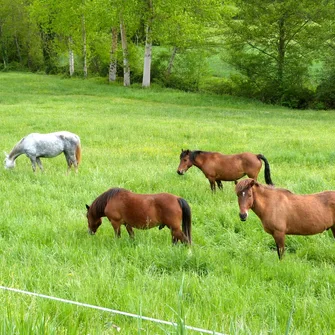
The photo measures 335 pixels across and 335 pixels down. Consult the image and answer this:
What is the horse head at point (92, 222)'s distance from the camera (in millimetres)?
6027

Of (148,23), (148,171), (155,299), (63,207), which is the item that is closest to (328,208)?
(155,299)

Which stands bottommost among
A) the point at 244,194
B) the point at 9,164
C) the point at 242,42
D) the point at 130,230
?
the point at 9,164

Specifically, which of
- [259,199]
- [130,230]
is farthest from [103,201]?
[259,199]

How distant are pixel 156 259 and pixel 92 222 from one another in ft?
4.49

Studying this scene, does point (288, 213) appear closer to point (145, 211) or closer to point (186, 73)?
point (145, 211)

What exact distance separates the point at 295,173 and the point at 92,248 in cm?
598

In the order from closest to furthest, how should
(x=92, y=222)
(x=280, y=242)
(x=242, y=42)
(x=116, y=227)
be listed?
(x=280, y=242) < (x=116, y=227) < (x=92, y=222) < (x=242, y=42)

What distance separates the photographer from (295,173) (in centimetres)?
1000

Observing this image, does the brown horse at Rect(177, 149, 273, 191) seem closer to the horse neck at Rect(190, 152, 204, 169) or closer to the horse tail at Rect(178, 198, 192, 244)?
the horse neck at Rect(190, 152, 204, 169)

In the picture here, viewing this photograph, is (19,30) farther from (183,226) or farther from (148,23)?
(183,226)

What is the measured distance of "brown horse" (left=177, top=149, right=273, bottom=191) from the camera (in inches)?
338

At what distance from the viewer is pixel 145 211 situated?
562 cm

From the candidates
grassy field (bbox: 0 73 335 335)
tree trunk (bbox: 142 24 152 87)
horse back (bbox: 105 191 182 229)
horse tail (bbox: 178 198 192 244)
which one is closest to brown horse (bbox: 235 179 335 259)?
grassy field (bbox: 0 73 335 335)

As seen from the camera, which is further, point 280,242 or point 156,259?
point 280,242
